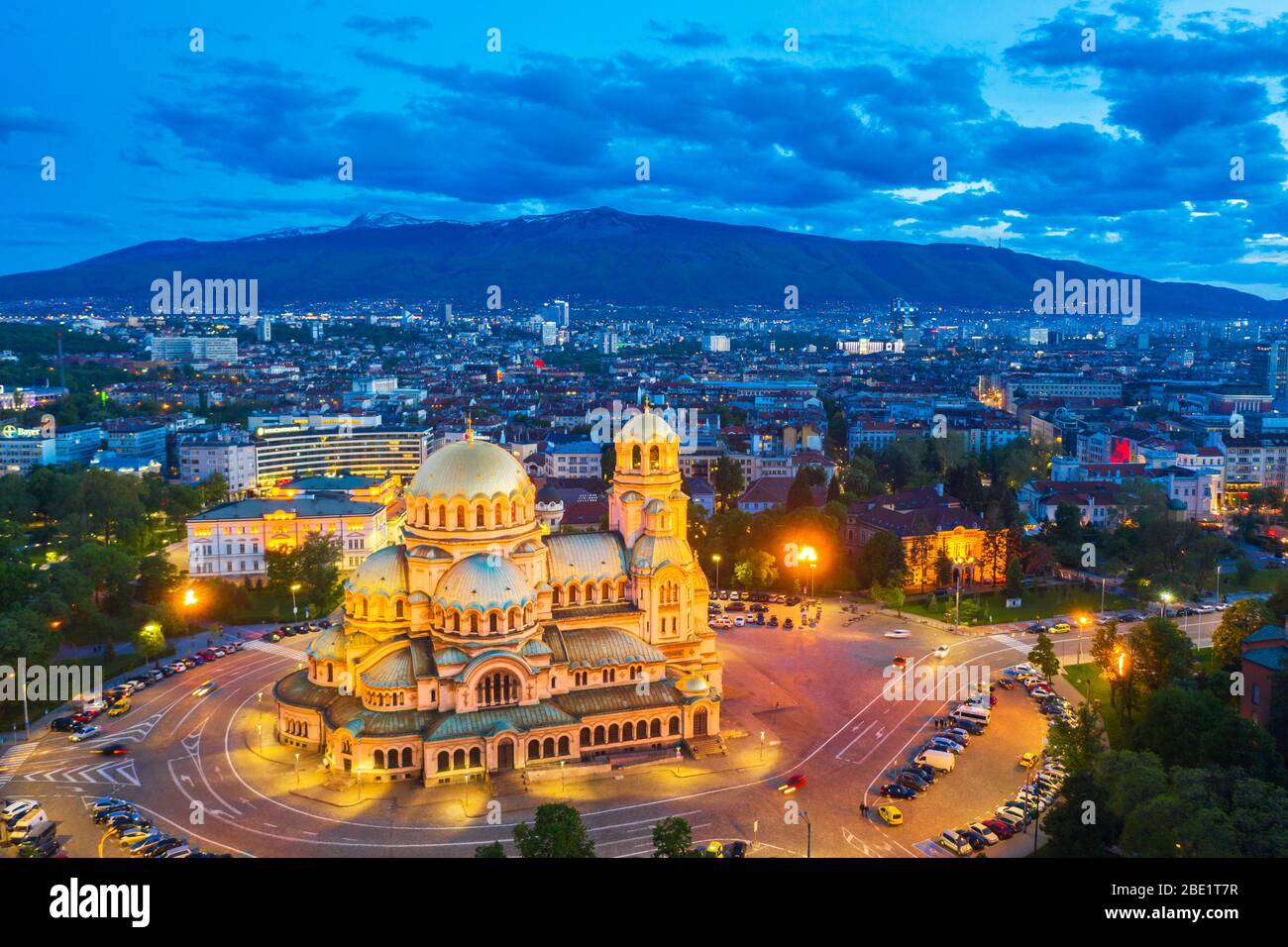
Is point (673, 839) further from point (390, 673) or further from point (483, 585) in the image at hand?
point (390, 673)

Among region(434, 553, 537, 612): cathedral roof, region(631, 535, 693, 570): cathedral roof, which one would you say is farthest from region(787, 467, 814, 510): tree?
region(434, 553, 537, 612): cathedral roof

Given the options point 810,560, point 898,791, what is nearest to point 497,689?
point 898,791

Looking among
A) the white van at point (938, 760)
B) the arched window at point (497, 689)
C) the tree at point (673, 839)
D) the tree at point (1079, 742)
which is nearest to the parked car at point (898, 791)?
the white van at point (938, 760)

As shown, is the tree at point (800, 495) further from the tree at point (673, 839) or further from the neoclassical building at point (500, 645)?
the tree at point (673, 839)
